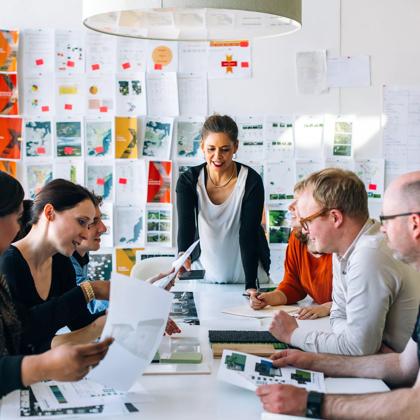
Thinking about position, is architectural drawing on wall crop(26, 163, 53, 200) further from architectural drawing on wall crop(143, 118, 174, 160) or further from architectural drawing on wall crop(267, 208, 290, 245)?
architectural drawing on wall crop(267, 208, 290, 245)

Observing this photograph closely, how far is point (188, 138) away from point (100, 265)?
3.09 feet

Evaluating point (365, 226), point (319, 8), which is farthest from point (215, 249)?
point (319, 8)

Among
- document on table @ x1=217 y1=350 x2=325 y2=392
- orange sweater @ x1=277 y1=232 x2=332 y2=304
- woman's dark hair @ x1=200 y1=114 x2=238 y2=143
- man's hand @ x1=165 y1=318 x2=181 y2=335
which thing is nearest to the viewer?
document on table @ x1=217 y1=350 x2=325 y2=392

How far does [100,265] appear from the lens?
4551mm

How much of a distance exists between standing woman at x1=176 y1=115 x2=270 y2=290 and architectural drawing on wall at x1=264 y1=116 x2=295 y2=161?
946 millimetres

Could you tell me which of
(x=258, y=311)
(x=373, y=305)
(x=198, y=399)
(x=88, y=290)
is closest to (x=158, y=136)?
(x=258, y=311)

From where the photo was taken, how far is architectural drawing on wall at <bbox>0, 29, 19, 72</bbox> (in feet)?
14.6

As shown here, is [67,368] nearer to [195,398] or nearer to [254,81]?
[195,398]

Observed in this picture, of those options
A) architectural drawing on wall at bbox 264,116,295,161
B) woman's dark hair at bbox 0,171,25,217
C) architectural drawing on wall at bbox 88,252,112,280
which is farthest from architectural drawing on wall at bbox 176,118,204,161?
woman's dark hair at bbox 0,171,25,217

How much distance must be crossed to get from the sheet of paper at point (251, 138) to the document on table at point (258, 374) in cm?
269

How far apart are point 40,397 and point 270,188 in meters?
3.04

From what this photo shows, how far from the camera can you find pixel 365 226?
2.31m

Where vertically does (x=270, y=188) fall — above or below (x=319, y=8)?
below

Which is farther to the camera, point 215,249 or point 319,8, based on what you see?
point 319,8
